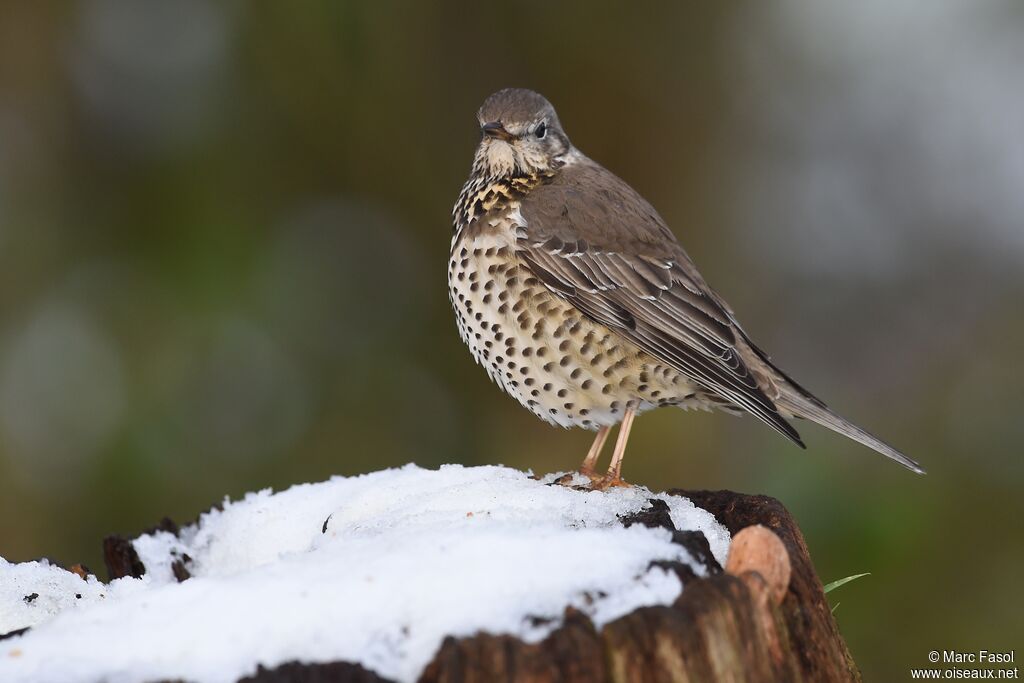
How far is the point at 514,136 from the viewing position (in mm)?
4324

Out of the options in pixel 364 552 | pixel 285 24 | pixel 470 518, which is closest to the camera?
pixel 364 552

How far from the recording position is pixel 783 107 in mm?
6879

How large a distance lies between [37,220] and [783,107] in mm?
4434

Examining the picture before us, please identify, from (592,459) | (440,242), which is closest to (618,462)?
(592,459)

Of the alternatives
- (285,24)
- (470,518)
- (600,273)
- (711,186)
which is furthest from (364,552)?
(711,186)

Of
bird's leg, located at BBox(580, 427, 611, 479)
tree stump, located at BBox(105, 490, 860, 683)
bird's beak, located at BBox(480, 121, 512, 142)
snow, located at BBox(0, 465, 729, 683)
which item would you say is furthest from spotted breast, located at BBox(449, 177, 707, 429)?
tree stump, located at BBox(105, 490, 860, 683)

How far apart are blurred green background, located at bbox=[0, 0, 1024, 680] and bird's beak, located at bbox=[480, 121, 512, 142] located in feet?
7.40

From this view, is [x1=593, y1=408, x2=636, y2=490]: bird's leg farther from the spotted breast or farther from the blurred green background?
the blurred green background

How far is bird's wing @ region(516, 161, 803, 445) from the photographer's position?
379 centimetres

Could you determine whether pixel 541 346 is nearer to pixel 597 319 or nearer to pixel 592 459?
pixel 597 319

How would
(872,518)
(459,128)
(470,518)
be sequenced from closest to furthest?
(470,518) < (872,518) < (459,128)

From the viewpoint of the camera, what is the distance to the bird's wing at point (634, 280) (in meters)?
3.79

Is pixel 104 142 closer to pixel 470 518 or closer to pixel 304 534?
pixel 304 534

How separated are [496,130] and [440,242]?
7.99 feet
